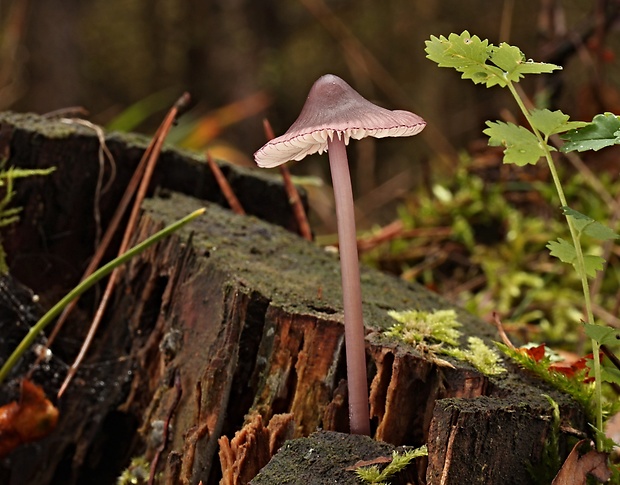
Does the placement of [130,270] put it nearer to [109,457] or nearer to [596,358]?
[109,457]

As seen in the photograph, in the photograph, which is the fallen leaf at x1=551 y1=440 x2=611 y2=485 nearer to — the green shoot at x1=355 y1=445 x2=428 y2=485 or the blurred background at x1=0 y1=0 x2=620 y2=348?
the green shoot at x1=355 y1=445 x2=428 y2=485

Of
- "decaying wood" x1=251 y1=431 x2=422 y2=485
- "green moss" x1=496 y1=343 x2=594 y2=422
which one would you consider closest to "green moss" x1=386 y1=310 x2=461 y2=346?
"green moss" x1=496 y1=343 x2=594 y2=422

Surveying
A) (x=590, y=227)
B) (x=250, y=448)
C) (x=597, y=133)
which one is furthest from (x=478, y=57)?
(x=250, y=448)

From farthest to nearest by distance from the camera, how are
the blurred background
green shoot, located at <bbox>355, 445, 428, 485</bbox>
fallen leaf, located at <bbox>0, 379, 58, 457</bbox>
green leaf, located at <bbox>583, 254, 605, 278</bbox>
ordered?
1. the blurred background
2. fallen leaf, located at <bbox>0, 379, 58, 457</bbox>
3. green leaf, located at <bbox>583, 254, 605, 278</bbox>
4. green shoot, located at <bbox>355, 445, 428, 485</bbox>

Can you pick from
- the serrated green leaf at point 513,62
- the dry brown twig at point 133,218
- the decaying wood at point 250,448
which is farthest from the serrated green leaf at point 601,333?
the dry brown twig at point 133,218

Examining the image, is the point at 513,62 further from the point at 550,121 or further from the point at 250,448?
the point at 250,448

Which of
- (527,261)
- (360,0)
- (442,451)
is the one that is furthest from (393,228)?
(360,0)

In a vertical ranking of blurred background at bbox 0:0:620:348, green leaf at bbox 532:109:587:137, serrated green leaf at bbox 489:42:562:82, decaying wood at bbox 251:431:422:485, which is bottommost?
decaying wood at bbox 251:431:422:485
